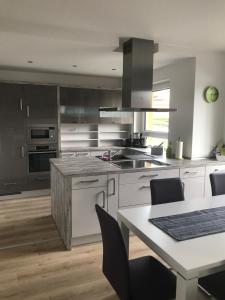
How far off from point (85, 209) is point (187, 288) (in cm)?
169

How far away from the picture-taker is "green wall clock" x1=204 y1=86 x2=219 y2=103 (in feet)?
11.8

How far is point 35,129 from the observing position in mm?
4477

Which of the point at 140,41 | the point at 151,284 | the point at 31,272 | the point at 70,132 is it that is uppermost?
the point at 140,41

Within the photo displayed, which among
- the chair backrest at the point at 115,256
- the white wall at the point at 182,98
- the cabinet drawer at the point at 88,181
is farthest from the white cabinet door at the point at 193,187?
the chair backrest at the point at 115,256

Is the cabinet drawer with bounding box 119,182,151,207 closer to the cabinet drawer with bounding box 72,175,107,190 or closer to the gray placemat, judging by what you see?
the cabinet drawer with bounding box 72,175,107,190

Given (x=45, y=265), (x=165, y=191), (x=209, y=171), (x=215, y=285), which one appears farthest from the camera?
(x=209, y=171)

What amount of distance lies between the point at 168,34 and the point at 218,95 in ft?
4.53

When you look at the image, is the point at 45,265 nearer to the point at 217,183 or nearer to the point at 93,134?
the point at 217,183

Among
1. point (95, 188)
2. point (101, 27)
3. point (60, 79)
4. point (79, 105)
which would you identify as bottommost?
point (95, 188)

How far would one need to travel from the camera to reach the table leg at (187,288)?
1227 mm

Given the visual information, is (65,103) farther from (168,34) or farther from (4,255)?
(4,255)

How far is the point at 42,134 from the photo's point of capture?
14.9 ft

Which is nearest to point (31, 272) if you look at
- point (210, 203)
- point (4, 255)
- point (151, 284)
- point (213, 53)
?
point (4, 255)

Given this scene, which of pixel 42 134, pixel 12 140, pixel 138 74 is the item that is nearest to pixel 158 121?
pixel 138 74
